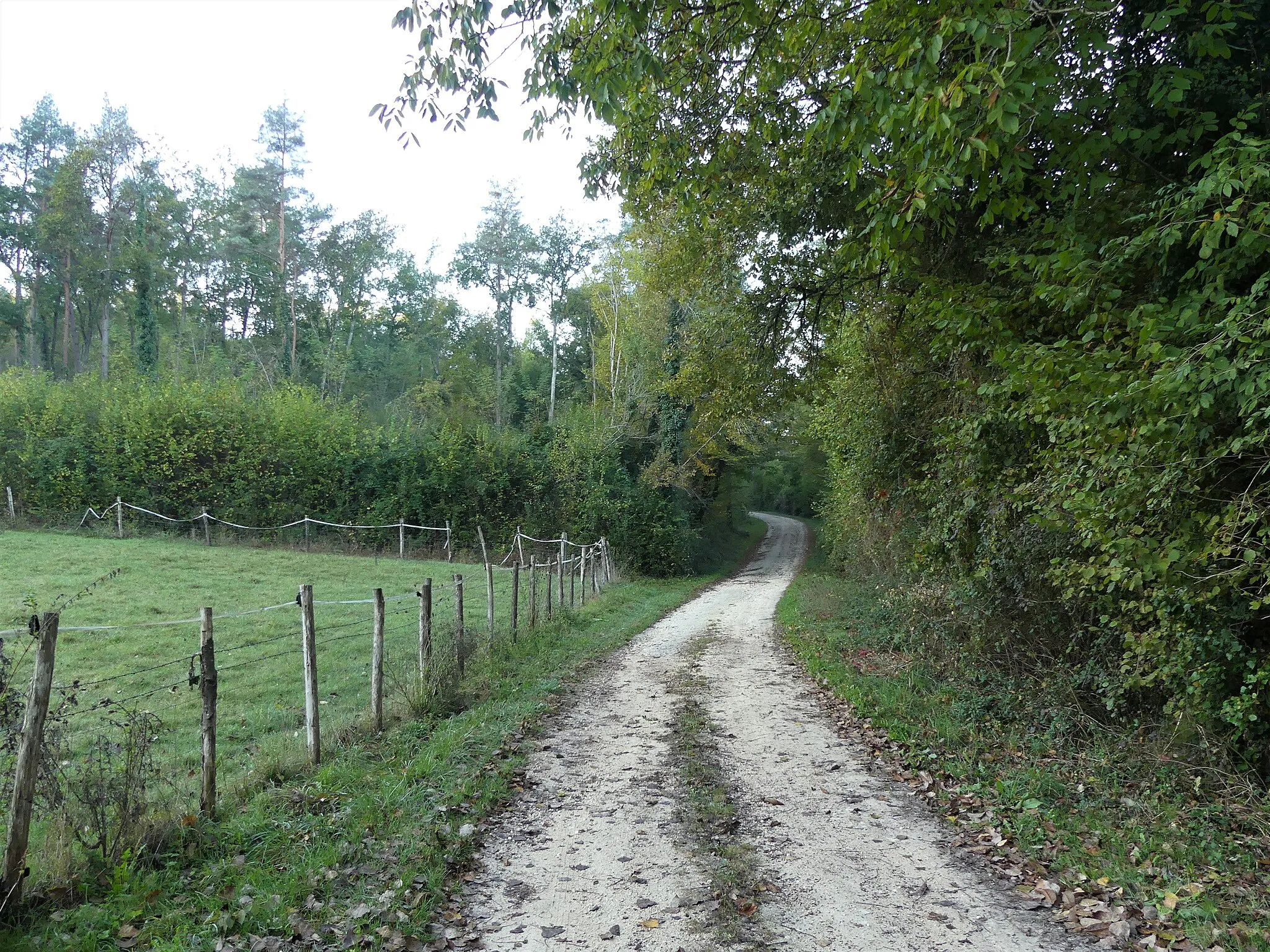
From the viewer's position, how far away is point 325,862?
4.49 meters

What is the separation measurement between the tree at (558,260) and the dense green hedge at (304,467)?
52.4ft

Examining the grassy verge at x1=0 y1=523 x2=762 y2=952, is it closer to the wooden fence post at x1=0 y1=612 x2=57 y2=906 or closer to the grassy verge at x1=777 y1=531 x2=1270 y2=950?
→ the wooden fence post at x1=0 y1=612 x2=57 y2=906

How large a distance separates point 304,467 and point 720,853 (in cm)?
2616

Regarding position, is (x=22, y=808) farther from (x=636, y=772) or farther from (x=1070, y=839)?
(x=1070, y=839)

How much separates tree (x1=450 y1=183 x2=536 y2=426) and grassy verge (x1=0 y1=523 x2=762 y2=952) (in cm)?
3418

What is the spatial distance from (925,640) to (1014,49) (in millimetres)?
7956

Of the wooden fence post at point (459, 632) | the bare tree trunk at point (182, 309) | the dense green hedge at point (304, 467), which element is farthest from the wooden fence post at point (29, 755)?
the bare tree trunk at point (182, 309)

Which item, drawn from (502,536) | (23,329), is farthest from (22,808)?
(23,329)

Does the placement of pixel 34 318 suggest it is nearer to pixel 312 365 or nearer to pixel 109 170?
pixel 109 170

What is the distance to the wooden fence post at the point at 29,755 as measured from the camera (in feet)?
12.6

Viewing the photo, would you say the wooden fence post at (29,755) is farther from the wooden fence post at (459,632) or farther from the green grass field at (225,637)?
the wooden fence post at (459,632)

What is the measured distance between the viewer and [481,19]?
5691 millimetres

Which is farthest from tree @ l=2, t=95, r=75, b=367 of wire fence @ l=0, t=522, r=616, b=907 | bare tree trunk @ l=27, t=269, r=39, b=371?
wire fence @ l=0, t=522, r=616, b=907

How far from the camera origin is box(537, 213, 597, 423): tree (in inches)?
1705
